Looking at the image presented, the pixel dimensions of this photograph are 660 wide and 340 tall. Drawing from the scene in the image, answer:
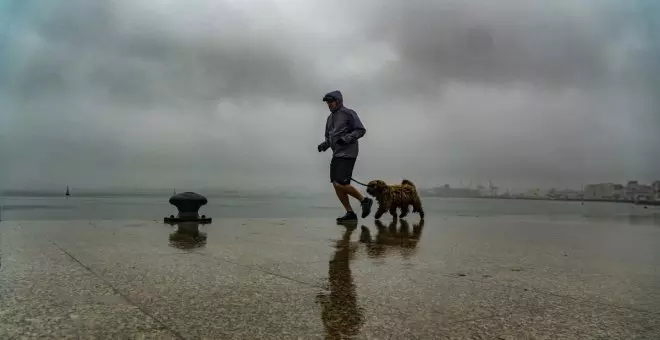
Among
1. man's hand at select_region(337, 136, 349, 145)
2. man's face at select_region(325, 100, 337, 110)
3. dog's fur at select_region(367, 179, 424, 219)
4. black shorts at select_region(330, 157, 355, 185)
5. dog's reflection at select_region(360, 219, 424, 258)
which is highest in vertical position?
man's face at select_region(325, 100, 337, 110)

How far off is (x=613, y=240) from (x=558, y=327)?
17.7 feet

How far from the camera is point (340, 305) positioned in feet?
8.66

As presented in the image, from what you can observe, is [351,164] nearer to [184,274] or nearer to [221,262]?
[221,262]

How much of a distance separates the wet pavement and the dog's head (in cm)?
426

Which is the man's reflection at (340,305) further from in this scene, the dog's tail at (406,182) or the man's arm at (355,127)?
the dog's tail at (406,182)

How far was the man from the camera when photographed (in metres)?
8.82

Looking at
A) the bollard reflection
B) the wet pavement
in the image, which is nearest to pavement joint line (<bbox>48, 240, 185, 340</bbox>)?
the wet pavement

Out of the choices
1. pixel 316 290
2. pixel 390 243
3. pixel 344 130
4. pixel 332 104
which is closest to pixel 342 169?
pixel 344 130

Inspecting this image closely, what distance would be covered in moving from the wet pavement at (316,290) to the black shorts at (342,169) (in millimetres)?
3398

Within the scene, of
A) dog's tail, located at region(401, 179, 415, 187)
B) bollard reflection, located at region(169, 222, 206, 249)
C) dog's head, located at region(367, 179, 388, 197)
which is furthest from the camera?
dog's tail, located at region(401, 179, 415, 187)

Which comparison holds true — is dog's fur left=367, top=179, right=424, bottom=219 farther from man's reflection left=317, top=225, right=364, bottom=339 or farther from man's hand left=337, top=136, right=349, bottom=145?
man's reflection left=317, top=225, right=364, bottom=339

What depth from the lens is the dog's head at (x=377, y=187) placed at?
9859mm

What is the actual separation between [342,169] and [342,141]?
562 mm

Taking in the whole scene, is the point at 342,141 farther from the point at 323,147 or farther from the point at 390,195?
the point at 390,195
